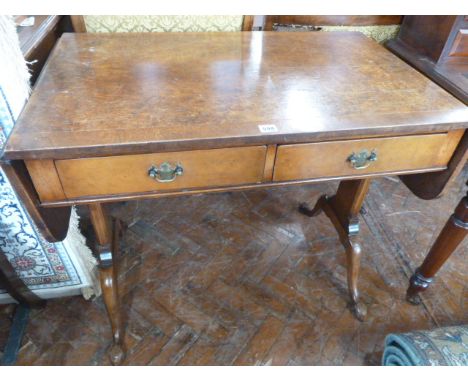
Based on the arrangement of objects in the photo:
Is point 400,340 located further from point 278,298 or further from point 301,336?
point 278,298

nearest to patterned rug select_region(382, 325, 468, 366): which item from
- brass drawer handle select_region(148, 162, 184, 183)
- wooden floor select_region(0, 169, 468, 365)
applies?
wooden floor select_region(0, 169, 468, 365)

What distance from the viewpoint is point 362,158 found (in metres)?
0.91

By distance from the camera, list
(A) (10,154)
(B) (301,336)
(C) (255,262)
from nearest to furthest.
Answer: (A) (10,154) < (B) (301,336) < (C) (255,262)

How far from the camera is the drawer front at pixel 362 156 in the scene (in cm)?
87

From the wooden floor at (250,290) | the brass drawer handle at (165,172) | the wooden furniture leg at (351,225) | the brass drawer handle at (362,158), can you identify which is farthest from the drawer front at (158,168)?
the wooden floor at (250,290)

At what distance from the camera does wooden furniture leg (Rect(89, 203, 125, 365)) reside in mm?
1083

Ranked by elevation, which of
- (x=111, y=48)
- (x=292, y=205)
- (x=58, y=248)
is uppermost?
(x=111, y=48)

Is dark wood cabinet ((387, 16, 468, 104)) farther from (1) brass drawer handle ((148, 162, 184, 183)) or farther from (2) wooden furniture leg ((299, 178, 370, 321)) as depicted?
(1) brass drawer handle ((148, 162, 184, 183))

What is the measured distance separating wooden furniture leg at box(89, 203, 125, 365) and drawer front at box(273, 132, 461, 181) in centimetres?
56

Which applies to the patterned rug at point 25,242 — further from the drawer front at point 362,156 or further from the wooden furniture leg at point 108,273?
the drawer front at point 362,156

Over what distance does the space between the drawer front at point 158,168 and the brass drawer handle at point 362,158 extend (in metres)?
0.24

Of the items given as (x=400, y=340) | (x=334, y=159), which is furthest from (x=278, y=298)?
(x=334, y=159)

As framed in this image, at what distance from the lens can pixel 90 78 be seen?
96 cm

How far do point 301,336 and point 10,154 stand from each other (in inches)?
45.2
